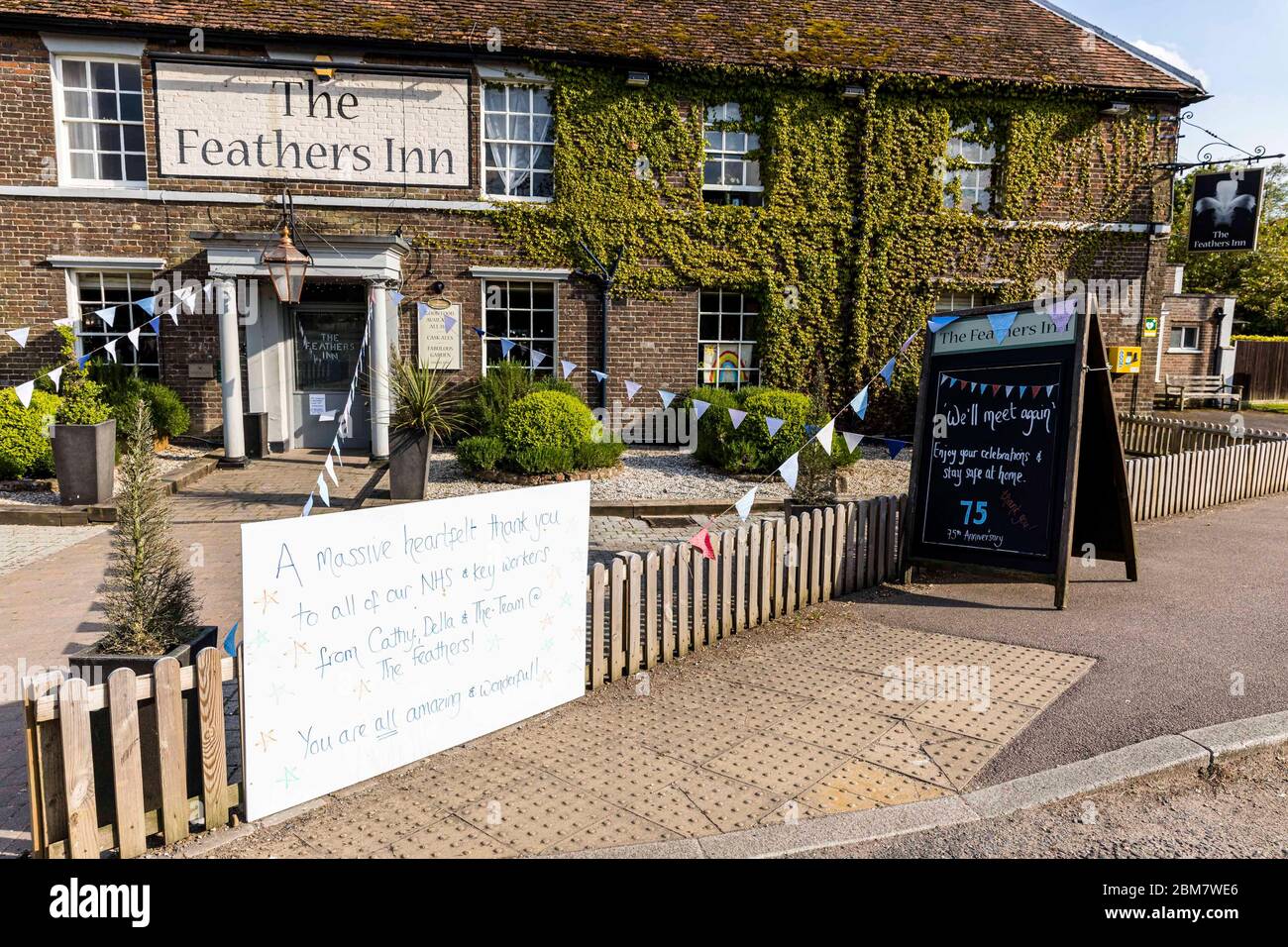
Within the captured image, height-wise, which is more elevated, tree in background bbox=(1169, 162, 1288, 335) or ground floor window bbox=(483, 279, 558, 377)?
tree in background bbox=(1169, 162, 1288, 335)

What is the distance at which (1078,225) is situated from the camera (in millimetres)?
16094

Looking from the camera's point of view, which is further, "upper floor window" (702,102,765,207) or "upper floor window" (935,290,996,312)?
"upper floor window" (935,290,996,312)

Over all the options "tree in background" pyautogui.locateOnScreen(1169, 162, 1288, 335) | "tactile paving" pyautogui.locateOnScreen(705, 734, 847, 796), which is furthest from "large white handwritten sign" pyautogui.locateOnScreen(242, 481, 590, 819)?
"tree in background" pyautogui.locateOnScreen(1169, 162, 1288, 335)

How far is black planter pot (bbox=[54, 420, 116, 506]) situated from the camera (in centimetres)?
959

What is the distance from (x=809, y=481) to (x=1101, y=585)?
267 centimetres

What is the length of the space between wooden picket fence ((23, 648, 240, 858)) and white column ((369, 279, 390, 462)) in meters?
9.11

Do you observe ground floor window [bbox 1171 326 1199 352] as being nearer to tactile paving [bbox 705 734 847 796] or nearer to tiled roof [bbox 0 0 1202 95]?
tiled roof [bbox 0 0 1202 95]

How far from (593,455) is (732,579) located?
5.81 meters

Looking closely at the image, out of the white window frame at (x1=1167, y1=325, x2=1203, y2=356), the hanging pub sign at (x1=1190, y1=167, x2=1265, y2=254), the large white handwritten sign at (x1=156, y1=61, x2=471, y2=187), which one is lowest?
the white window frame at (x1=1167, y1=325, x2=1203, y2=356)

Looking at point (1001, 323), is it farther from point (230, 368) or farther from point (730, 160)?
point (230, 368)

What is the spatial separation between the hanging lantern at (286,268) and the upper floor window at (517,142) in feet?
13.3

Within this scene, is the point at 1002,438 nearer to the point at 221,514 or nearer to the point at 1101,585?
the point at 1101,585

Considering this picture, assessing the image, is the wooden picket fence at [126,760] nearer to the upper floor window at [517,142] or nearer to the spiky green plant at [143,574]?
the spiky green plant at [143,574]
